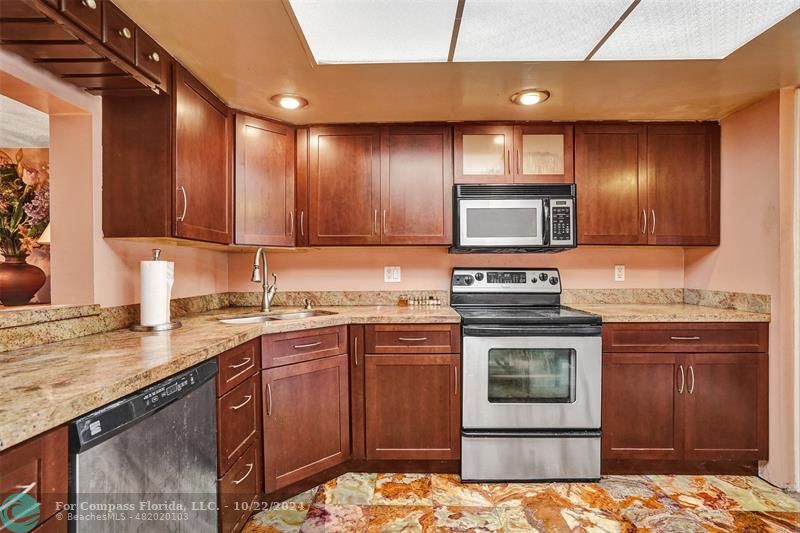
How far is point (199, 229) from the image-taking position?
6.32 feet

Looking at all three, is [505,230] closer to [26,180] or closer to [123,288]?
[123,288]

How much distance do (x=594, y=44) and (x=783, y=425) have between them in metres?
2.19

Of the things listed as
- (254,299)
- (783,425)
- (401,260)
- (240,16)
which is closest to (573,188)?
(401,260)

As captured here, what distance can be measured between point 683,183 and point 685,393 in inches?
51.1

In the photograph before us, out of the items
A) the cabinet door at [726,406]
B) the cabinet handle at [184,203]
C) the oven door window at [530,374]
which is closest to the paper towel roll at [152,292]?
the cabinet handle at [184,203]

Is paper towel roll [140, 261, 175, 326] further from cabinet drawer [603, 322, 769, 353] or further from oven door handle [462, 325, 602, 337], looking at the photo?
cabinet drawer [603, 322, 769, 353]

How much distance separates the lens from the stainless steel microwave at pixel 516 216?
8.09 feet

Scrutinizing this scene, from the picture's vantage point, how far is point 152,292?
1755 millimetres

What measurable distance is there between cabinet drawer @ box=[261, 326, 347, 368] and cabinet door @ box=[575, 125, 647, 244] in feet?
5.38

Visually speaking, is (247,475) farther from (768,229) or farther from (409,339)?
(768,229)

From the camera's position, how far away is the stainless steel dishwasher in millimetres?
915

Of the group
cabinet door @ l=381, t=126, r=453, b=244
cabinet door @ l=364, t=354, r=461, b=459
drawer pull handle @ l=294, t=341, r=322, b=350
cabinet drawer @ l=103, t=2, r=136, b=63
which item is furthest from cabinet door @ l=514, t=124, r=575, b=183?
cabinet drawer @ l=103, t=2, r=136, b=63

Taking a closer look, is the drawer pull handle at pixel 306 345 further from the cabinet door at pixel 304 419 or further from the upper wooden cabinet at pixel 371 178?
the upper wooden cabinet at pixel 371 178

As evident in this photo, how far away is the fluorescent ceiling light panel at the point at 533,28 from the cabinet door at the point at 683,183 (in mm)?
1163
